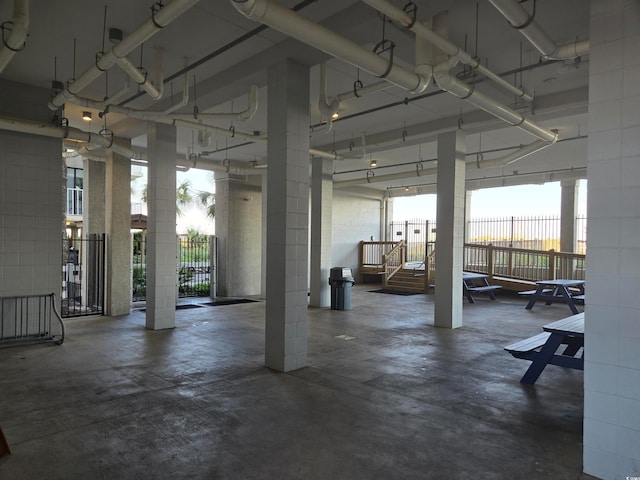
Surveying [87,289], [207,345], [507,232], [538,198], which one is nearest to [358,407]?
[207,345]

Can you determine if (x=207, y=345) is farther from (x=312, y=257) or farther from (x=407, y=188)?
(x=407, y=188)

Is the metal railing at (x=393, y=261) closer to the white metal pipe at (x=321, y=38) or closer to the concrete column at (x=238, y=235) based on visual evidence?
the concrete column at (x=238, y=235)

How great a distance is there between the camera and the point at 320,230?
11.0 metres

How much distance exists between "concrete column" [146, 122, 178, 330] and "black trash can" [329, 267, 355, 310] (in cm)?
397

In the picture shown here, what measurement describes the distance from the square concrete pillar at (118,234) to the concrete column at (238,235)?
3.92 meters

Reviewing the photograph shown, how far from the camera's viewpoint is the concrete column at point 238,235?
1328 centimetres

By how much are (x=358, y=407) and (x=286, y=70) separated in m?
4.01

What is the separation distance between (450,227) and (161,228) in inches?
217

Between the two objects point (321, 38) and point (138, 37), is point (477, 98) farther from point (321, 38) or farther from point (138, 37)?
point (138, 37)

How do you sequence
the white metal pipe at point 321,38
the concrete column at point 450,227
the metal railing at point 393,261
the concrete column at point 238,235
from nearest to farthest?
the white metal pipe at point 321,38 < the concrete column at point 450,227 < the concrete column at point 238,235 < the metal railing at point 393,261

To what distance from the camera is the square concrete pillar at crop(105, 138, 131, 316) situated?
368 inches

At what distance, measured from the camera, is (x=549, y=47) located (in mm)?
4066

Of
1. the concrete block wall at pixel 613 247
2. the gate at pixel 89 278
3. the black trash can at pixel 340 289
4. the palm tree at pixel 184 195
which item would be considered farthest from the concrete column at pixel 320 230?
the palm tree at pixel 184 195

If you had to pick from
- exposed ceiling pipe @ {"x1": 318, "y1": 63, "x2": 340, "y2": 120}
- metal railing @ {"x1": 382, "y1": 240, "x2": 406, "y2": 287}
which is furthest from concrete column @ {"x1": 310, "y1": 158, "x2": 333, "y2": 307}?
metal railing @ {"x1": 382, "y1": 240, "x2": 406, "y2": 287}
